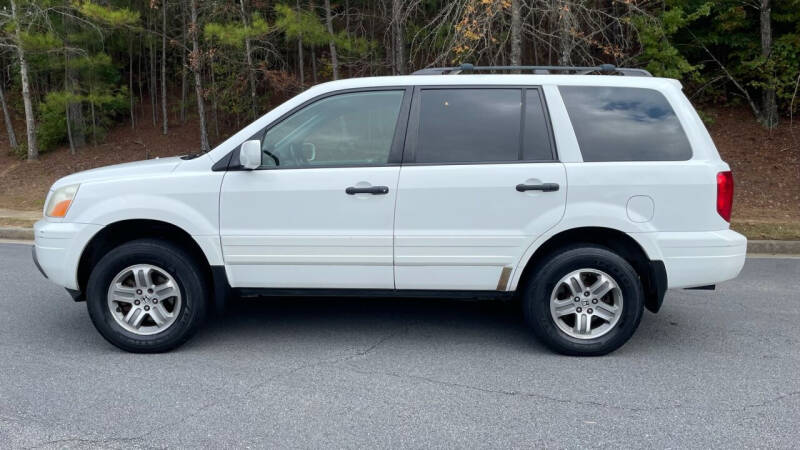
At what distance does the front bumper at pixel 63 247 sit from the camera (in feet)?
15.9

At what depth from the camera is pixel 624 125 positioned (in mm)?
4859

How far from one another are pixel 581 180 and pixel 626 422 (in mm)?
1657

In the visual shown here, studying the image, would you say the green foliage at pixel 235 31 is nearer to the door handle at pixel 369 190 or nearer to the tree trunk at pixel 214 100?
the tree trunk at pixel 214 100

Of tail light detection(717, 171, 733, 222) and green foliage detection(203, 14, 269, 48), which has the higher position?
green foliage detection(203, 14, 269, 48)

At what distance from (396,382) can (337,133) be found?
177cm

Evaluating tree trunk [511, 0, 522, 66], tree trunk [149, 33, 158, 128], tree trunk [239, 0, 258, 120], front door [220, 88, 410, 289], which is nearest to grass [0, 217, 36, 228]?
tree trunk [239, 0, 258, 120]

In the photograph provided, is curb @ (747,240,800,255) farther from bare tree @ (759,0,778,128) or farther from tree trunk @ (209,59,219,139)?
tree trunk @ (209,59,219,139)

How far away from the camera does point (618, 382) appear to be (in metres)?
4.40

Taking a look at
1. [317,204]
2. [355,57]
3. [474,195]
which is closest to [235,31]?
[355,57]

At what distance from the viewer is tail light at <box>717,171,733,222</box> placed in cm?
469

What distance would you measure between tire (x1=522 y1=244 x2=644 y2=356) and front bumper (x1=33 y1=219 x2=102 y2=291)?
10.2 ft

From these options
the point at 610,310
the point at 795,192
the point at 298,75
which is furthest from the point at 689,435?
the point at 298,75

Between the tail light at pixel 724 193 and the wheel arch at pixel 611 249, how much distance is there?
1.92 feet

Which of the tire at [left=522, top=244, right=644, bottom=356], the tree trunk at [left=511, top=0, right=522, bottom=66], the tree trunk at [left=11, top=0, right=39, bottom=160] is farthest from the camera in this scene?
the tree trunk at [left=11, top=0, right=39, bottom=160]
